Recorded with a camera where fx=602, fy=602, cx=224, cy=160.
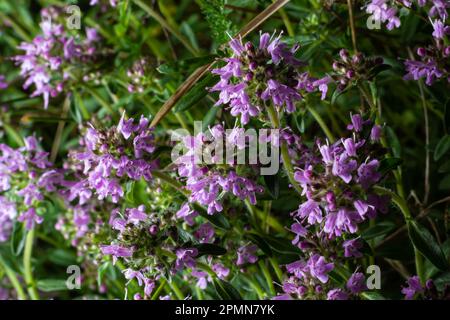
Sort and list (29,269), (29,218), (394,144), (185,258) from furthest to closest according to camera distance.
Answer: (29,269) → (29,218) → (394,144) → (185,258)

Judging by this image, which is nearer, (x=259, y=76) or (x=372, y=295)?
(x=259, y=76)

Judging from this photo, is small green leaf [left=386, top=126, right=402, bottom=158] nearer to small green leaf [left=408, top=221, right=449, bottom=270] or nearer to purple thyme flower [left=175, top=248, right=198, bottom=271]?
small green leaf [left=408, top=221, right=449, bottom=270]

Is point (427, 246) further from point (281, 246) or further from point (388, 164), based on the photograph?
point (281, 246)

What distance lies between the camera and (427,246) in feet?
3.93

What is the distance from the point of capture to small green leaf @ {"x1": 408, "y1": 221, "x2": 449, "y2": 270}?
1182 millimetres

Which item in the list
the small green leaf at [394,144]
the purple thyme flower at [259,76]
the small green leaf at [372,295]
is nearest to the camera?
the purple thyme flower at [259,76]

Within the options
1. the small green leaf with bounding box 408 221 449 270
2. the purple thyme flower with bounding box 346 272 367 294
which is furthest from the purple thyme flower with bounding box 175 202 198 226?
the small green leaf with bounding box 408 221 449 270

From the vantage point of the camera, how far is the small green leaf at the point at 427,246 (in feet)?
3.88

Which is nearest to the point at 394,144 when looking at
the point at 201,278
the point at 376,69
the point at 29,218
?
the point at 376,69

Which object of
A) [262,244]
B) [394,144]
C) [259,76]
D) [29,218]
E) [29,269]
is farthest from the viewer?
[29,269]

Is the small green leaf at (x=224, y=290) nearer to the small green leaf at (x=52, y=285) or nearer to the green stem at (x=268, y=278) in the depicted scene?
the green stem at (x=268, y=278)

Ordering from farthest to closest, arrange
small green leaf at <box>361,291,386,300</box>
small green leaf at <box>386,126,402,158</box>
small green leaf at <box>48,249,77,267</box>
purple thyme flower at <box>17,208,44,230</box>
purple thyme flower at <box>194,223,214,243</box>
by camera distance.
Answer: small green leaf at <box>48,249,77,267</box> < purple thyme flower at <box>17,208,44,230</box> < small green leaf at <box>386,126,402,158</box> < purple thyme flower at <box>194,223,214,243</box> < small green leaf at <box>361,291,386,300</box>

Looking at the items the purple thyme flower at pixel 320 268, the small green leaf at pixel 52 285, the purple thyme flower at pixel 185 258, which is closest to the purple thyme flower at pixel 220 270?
the purple thyme flower at pixel 185 258
